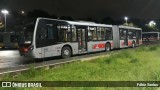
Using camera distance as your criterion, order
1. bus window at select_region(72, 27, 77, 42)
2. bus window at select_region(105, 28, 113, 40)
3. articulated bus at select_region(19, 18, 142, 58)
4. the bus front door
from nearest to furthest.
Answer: articulated bus at select_region(19, 18, 142, 58) → bus window at select_region(72, 27, 77, 42) → the bus front door → bus window at select_region(105, 28, 113, 40)

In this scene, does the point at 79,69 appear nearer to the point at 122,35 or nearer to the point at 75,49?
the point at 75,49

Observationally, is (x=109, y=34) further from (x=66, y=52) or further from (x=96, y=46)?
(x=66, y=52)

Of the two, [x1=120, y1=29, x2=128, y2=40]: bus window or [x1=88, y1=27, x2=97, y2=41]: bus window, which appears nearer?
[x1=88, y1=27, x2=97, y2=41]: bus window

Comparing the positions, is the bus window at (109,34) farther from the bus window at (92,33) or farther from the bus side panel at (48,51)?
the bus side panel at (48,51)

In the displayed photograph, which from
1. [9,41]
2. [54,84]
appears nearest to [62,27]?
[54,84]

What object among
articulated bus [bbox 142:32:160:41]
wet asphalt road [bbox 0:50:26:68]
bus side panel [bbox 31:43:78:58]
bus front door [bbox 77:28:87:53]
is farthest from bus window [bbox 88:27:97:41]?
articulated bus [bbox 142:32:160:41]

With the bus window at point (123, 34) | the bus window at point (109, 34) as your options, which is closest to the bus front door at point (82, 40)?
the bus window at point (109, 34)

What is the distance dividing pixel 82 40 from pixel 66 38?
241 centimetres

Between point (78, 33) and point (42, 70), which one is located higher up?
point (78, 33)

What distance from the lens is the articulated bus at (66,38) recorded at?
19812 millimetres

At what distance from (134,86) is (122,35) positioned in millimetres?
24934

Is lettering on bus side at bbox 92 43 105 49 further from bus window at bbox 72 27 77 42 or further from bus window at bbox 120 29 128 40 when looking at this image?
bus window at bbox 120 29 128 40

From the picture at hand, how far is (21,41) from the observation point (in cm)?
2031

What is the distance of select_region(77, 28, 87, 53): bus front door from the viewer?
24.1 metres
